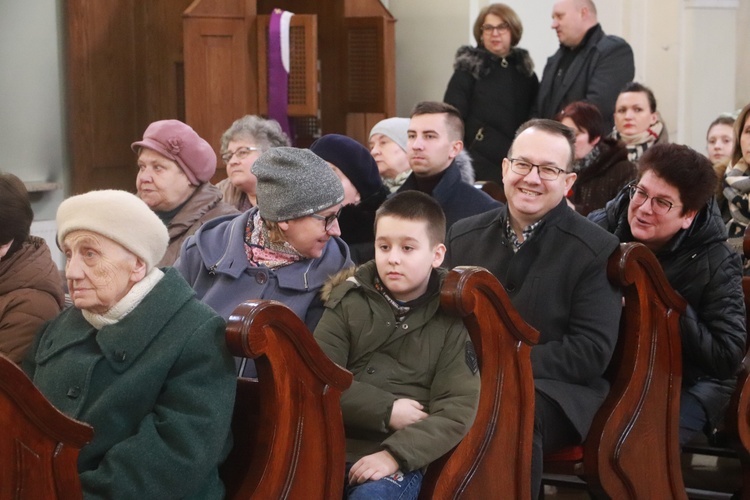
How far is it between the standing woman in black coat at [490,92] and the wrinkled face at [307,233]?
144 inches

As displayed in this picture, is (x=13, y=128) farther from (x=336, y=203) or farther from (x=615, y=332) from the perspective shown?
(x=615, y=332)

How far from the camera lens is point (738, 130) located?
4211 millimetres

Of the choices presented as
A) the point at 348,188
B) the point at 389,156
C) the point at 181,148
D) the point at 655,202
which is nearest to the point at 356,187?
the point at 348,188

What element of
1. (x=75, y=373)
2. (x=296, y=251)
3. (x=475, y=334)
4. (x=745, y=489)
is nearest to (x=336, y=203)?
(x=296, y=251)

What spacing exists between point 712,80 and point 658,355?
5.57 m

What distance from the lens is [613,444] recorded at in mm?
3072

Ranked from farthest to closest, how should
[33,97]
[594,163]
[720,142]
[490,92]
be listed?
[33,97] → [490,92] → [720,142] → [594,163]

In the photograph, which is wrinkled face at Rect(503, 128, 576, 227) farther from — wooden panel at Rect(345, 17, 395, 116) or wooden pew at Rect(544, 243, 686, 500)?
wooden panel at Rect(345, 17, 395, 116)

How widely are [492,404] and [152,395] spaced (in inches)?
35.8

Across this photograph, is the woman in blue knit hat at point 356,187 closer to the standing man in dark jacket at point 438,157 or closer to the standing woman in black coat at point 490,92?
the standing man in dark jacket at point 438,157

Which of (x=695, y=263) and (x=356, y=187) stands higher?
(x=356, y=187)

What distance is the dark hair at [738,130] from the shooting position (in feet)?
13.6

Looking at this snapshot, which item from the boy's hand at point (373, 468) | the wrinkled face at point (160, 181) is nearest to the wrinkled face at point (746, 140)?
the wrinkled face at point (160, 181)

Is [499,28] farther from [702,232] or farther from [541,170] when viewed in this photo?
[541,170]
